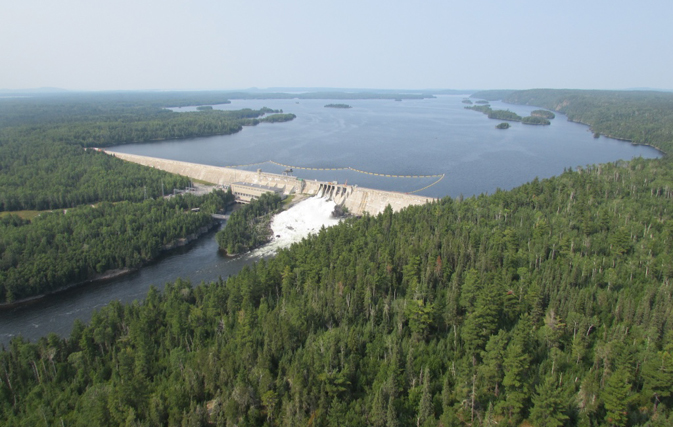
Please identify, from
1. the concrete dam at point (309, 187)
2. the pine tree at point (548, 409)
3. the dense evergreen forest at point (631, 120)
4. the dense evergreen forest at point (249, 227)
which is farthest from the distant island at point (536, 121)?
the pine tree at point (548, 409)

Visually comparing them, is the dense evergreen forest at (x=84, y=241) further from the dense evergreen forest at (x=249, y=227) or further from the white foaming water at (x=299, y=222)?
the white foaming water at (x=299, y=222)

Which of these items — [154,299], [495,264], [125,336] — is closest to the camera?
[125,336]

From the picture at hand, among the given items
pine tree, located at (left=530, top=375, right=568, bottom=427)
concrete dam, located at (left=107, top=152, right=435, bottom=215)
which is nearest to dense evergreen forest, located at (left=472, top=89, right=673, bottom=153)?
concrete dam, located at (left=107, top=152, right=435, bottom=215)

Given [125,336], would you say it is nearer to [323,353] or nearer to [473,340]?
[323,353]

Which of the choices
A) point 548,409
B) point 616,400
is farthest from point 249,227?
point 616,400

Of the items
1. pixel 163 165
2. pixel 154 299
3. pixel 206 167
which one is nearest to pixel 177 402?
pixel 154 299

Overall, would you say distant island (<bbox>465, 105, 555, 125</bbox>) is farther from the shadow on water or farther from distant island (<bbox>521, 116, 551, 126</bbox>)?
the shadow on water

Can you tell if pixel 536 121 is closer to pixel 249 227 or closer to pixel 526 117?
pixel 526 117
